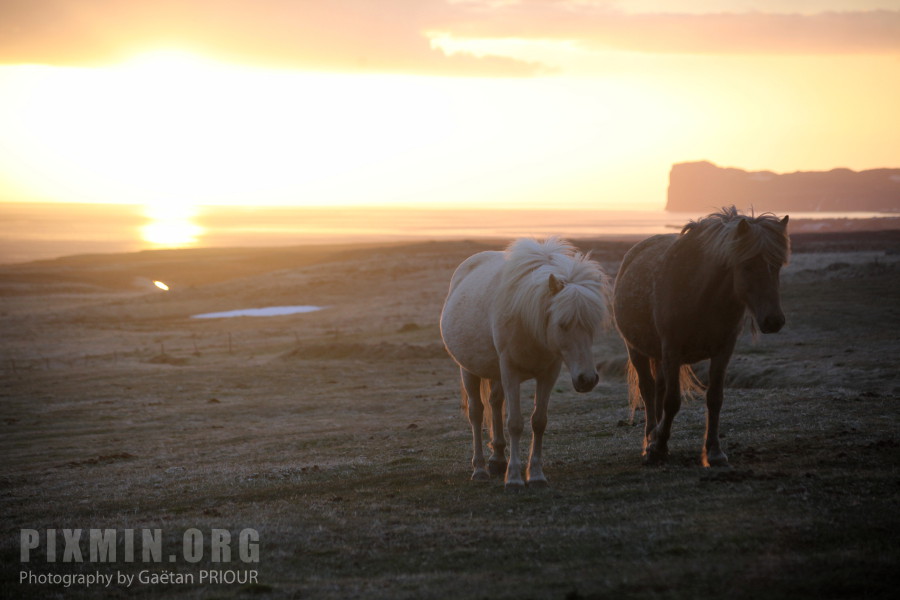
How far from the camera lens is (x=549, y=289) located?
8859mm

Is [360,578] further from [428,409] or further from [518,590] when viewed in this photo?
[428,409]

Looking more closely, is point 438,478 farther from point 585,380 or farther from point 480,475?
point 585,380

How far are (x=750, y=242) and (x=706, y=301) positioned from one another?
87cm

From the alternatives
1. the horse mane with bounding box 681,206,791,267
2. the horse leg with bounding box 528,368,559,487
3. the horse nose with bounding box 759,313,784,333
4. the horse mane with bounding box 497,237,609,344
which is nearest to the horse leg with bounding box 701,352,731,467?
the horse nose with bounding box 759,313,784,333

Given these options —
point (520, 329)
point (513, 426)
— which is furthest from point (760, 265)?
point (513, 426)

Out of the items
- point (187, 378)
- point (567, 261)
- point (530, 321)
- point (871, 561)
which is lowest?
point (187, 378)

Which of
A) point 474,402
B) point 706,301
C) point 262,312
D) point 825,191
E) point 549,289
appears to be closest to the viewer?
point 549,289

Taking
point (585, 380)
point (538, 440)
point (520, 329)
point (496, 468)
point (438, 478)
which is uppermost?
point (520, 329)

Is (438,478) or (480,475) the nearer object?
(480,475)

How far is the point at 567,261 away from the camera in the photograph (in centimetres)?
935

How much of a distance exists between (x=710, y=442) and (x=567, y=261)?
2719 millimetres

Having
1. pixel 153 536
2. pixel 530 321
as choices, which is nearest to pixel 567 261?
pixel 530 321

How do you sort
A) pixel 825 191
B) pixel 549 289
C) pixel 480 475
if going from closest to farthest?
pixel 549 289, pixel 480 475, pixel 825 191

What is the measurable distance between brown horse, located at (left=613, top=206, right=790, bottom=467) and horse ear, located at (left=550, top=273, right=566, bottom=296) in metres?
1.56
